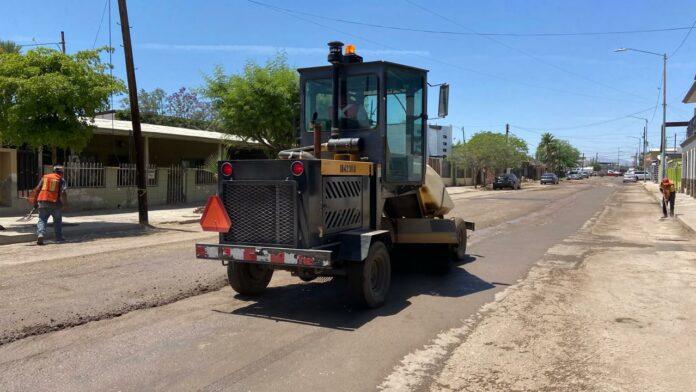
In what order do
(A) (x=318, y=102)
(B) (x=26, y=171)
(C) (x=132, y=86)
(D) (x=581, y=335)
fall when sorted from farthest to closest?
(B) (x=26, y=171)
(C) (x=132, y=86)
(A) (x=318, y=102)
(D) (x=581, y=335)

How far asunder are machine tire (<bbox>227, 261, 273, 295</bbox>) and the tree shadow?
0.12 m

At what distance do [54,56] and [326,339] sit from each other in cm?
1249

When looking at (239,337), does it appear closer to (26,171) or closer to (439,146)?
(26,171)

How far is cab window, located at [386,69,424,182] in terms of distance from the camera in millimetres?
7230

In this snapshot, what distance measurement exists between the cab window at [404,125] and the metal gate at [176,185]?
58.7ft

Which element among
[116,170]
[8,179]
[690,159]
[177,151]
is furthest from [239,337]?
[690,159]

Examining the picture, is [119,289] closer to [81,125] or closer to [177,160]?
[81,125]

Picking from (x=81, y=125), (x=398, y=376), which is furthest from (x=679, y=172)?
(x=398, y=376)

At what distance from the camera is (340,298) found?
6.79 m

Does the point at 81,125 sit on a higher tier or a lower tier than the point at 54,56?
lower

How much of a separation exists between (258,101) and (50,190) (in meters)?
11.2

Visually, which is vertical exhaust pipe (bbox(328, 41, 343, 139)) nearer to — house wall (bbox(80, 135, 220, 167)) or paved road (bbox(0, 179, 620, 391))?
paved road (bbox(0, 179, 620, 391))

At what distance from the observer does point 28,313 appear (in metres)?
5.98

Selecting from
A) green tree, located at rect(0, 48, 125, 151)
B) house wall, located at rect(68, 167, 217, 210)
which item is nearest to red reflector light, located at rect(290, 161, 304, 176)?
green tree, located at rect(0, 48, 125, 151)
